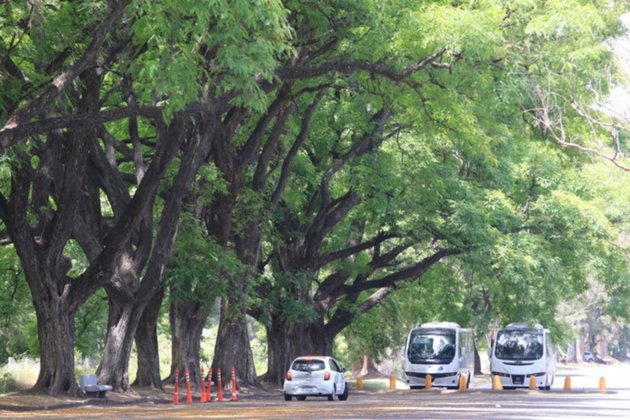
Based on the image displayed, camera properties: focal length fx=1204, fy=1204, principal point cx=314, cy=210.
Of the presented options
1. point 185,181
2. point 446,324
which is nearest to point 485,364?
point 446,324

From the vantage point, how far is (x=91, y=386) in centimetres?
2898

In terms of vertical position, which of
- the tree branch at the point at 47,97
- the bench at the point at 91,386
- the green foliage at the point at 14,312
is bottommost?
the bench at the point at 91,386

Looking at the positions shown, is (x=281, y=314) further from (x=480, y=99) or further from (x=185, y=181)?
(x=480, y=99)

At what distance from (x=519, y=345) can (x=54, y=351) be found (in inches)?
1030

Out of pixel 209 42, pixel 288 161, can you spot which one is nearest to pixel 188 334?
pixel 288 161

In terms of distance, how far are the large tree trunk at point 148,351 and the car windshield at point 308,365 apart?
4229 millimetres

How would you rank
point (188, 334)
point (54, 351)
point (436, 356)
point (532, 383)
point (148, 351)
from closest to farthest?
point (54, 351), point (148, 351), point (188, 334), point (532, 383), point (436, 356)

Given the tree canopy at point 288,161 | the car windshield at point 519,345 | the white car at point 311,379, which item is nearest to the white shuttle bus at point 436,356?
the car windshield at point 519,345

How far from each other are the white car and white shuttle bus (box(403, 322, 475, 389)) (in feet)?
48.5

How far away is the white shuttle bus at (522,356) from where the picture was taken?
4903 cm

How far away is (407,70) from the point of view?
84.2 feet

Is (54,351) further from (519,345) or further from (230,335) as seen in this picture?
(519,345)

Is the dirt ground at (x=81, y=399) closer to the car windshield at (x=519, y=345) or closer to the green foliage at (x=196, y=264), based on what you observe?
the green foliage at (x=196, y=264)

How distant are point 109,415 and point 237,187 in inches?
484
